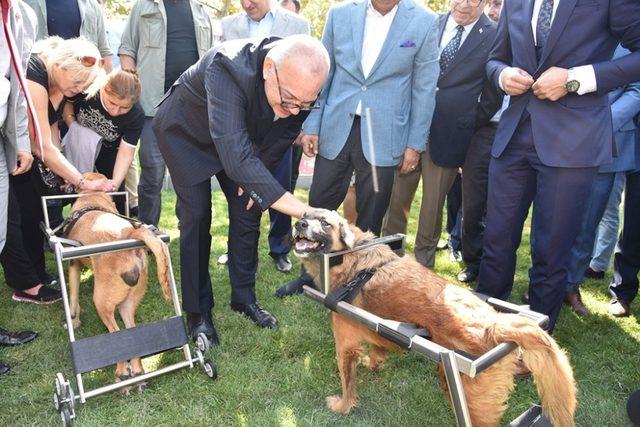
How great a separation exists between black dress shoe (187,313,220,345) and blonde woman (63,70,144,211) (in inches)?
55.7

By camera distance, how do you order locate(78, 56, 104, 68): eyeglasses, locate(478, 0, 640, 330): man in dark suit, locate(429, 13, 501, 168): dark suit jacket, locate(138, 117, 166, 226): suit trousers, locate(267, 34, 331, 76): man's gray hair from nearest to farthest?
locate(267, 34, 331, 76): man's gray hair
locate(478, 0, 640, 330): man in dark suit
locate(78, 56, 104, 68): eyeglasses
locate(429, 13, 501, 168): dark suit jacket
locate(138, 117, 166, 226): suit trousers

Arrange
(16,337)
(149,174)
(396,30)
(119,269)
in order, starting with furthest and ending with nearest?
(149,174) → (396,30) → (16,337) → (119,269)

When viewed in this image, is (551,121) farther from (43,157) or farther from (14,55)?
(43,157)

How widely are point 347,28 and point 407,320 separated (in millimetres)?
2654

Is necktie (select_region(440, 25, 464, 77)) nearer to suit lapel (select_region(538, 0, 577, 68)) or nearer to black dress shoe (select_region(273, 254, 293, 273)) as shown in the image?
suit lapel (select_region(538, 0, 577, 68))

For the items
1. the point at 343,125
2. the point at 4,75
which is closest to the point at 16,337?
the point at 4,75

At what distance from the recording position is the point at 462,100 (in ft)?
15.0

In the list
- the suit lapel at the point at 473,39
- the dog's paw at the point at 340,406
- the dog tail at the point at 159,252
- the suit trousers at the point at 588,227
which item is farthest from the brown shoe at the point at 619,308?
the dog tail at the point at 159,252

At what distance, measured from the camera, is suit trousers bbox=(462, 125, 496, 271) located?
470 centimetres

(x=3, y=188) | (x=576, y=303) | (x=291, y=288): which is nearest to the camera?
(x=3, y=188)

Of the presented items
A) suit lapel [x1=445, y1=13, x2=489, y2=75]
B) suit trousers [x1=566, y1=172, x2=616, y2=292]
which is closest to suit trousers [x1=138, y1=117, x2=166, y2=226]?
suit lapel [x1=445, y1=13, x2=489, y2=75]

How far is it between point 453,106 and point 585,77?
5.41 ft

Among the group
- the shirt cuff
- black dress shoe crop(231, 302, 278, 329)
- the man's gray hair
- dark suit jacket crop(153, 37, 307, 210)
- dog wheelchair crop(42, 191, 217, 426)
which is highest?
the man's gray hair

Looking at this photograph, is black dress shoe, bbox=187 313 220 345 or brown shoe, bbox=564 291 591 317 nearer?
black dress shoe, bbox=187 313 220 345
